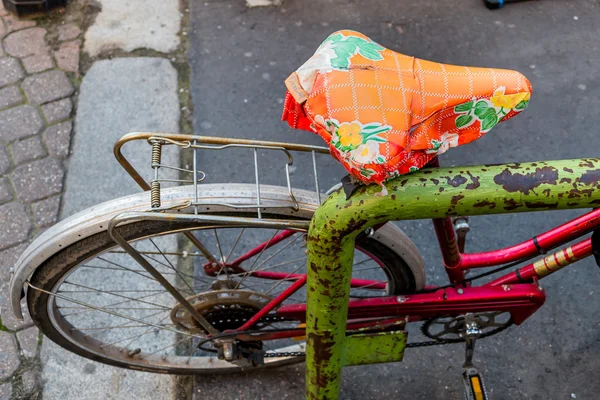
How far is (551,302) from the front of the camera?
2.74 m

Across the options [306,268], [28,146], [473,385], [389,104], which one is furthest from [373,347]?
[28,146]

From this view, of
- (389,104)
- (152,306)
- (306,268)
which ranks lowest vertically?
(152,306)

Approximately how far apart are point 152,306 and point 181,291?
8.1 inches

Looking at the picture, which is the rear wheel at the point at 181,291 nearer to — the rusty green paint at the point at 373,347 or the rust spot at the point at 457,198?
the rusty green paint at the point at 373,347

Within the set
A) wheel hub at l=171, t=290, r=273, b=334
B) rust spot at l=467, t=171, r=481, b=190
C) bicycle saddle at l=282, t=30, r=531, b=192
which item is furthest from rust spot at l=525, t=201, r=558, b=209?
wheel hub at l=171, t=290, r=273, b=334

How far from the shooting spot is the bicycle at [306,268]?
139 cm

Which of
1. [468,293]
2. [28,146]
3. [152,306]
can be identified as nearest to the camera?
[468,293]

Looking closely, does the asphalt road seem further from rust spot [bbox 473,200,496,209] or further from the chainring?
rust spot [bbox 473,200,496,209]

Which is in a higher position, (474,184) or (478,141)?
(474,184)

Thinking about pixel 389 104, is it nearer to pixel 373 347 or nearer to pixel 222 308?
pixel 373 347

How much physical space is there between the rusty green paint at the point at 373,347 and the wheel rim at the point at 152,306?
0.72 ft

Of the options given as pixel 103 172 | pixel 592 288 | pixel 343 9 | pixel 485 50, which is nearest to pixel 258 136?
pixel 103 172

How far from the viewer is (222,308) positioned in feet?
7.39

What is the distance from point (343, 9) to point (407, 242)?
2.21 m
